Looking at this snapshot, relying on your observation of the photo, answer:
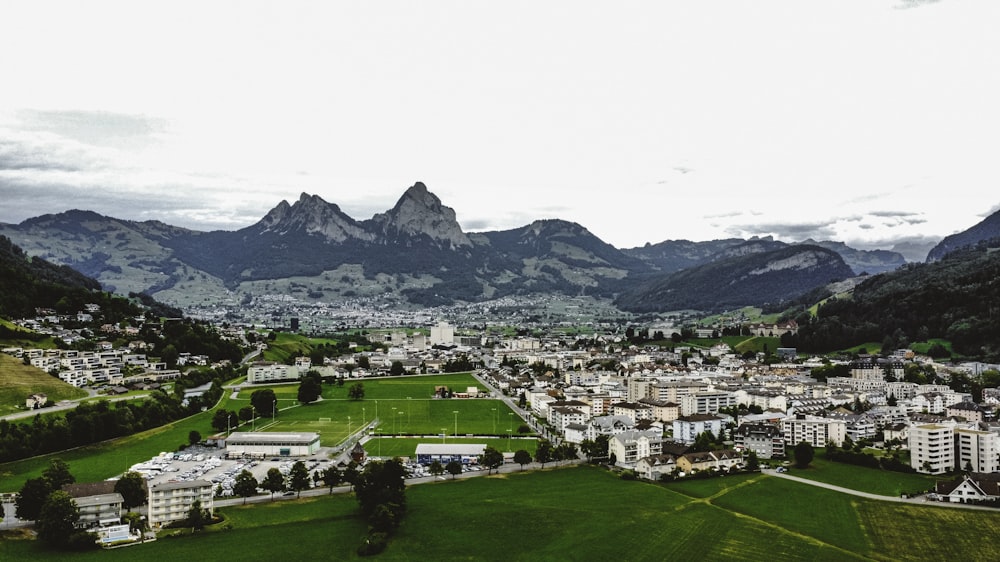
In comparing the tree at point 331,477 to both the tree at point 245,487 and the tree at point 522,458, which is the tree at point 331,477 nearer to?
the tree at point 245,487

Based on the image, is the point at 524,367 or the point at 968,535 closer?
the point at 968,535

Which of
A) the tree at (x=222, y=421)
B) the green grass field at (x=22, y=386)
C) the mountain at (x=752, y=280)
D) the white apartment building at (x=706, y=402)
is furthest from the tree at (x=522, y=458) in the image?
the mountain at (x=752, y=280)

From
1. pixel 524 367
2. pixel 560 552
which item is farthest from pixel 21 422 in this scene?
pixel 524 367

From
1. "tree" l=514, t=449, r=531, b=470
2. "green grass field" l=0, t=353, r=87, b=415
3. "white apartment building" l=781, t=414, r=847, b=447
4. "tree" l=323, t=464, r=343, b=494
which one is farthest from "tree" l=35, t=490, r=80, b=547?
"white apartment building" l=781, t=414, r=847, b=447

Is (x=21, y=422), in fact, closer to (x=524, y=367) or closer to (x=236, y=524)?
(x=236, y=524)

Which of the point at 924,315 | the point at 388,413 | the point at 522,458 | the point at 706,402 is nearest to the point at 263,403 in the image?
the point at 388,413

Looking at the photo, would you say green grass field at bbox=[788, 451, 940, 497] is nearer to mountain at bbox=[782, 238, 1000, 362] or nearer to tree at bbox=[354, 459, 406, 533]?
tree at bbox=[354, 459, 406, 533]

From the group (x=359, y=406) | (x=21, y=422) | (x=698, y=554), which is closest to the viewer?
(x=698, y=554)

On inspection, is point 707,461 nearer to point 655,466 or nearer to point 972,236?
point 655,466
